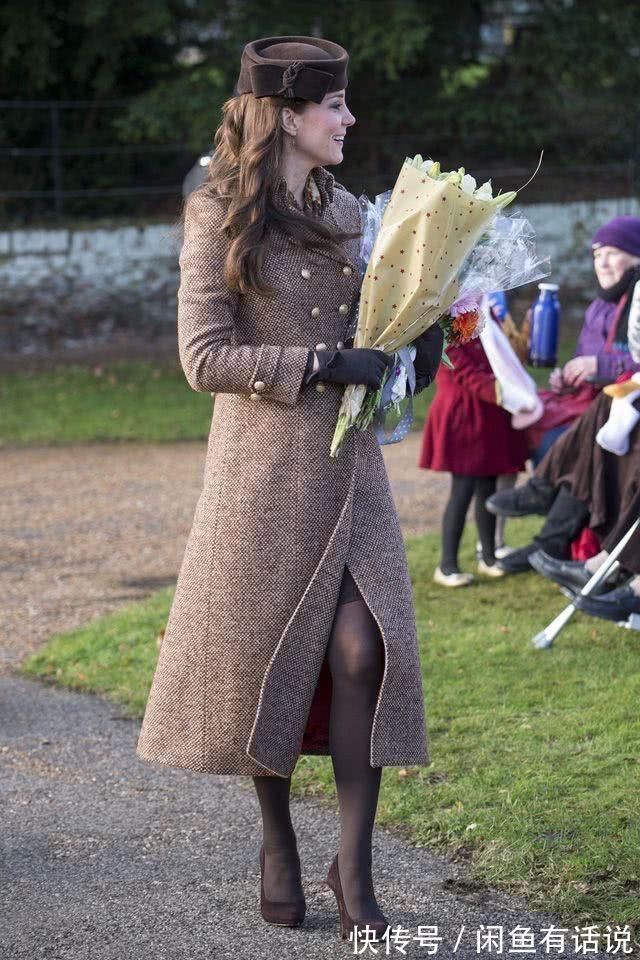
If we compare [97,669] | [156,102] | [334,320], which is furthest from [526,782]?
[156,102]

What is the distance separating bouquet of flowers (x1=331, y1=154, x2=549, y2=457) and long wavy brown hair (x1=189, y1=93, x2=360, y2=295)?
15 cm

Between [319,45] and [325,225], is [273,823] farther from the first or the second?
[319,45]

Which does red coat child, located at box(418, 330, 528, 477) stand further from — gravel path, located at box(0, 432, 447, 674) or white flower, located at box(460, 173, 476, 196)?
white flower, located at box(460, 173, 476, 196)

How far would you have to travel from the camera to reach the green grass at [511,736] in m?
3.98

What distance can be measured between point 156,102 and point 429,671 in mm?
12237

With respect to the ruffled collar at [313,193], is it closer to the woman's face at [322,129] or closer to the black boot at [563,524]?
the woman's face at [322,129]

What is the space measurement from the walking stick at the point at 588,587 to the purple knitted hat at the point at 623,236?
1.34 meters

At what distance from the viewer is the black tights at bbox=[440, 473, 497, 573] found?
23.6ft

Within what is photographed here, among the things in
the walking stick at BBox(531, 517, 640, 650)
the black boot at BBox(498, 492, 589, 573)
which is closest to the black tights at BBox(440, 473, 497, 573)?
the black boot at BBox(498, 492, 589, 573)

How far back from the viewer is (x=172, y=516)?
30.1ft

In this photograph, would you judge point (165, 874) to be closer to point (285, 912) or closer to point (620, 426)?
point (285, 912)

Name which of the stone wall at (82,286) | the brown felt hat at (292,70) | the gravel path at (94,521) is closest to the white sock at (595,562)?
the gravel path at (94,521)

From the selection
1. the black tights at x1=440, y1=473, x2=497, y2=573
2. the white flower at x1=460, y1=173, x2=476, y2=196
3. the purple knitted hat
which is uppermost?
the white flower at x1=460, y1=173, x2=476, y2=196

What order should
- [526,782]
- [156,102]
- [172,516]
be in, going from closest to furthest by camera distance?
[526,782], [172,516], [156,102]
